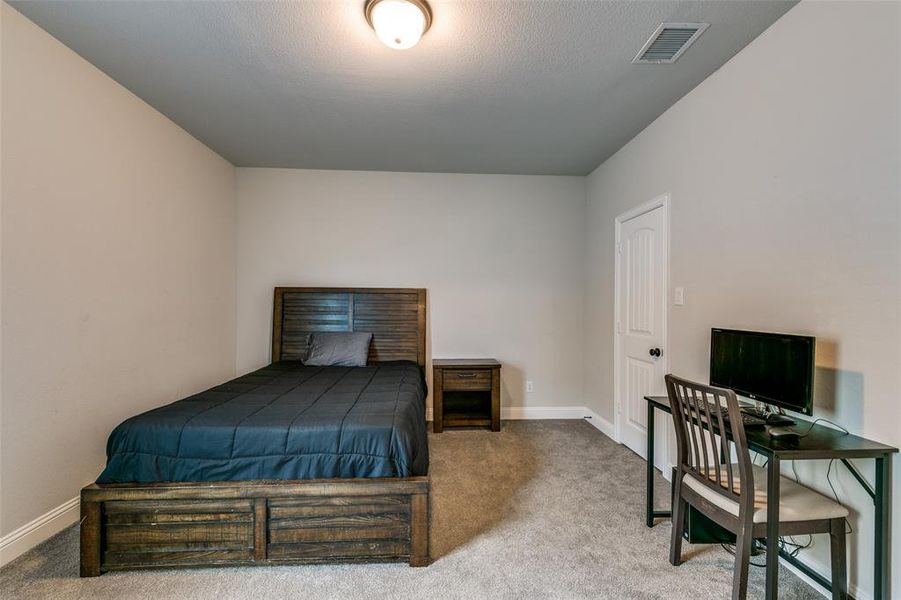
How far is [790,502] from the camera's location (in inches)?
60.6

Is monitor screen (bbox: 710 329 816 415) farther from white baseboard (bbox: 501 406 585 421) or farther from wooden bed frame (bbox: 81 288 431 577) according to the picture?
white baseboard (bbox: 501 406 585 421)

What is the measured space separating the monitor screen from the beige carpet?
83cm

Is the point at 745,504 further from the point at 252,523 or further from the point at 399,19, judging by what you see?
the point at 399,19

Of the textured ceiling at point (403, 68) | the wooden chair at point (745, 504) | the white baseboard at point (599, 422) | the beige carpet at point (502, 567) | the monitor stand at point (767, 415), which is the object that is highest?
the textured ceiling at point (403, 68)

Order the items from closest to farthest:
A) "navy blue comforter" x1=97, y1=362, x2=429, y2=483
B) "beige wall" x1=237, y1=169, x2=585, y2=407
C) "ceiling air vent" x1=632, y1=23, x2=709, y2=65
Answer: "navy blue comforter" x1=97, y1=362, x2=429, y2=483, "ceiling air vent" x1=632, y1=23, x2=709, y2=65, "beige wall" x1=237, y1=169, x2=585, y2=407

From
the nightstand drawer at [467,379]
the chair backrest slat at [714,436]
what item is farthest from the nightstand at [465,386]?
the chair backrest slat at [714,436]

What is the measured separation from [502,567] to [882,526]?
1434 millimetres

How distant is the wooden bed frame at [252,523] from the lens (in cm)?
177

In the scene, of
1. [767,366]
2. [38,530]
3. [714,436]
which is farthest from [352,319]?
[767,366]

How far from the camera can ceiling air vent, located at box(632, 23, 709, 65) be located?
1936 millimetres

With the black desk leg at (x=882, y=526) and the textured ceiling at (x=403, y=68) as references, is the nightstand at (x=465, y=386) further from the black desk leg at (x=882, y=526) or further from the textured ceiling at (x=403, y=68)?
the black desk leg at (x=882, y=526)

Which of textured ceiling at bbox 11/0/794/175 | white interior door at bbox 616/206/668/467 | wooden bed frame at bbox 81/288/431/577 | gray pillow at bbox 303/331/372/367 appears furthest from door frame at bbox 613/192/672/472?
gray pillow at bbox 303/331/372/367

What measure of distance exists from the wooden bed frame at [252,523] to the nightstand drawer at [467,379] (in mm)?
1892

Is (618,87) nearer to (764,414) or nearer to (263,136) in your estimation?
(764,414)
